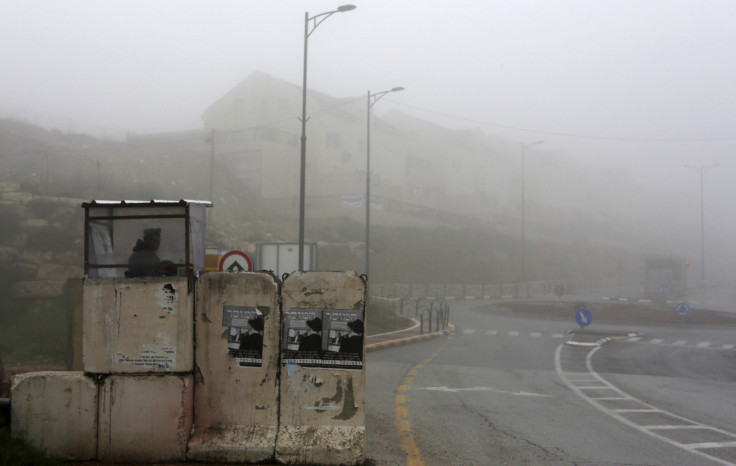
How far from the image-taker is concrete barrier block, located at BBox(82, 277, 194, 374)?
5.80 m

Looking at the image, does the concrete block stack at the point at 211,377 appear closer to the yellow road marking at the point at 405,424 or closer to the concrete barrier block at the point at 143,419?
the concrete barrier block at the point at 143,419

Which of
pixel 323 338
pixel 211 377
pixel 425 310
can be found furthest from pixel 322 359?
pixel 425 310

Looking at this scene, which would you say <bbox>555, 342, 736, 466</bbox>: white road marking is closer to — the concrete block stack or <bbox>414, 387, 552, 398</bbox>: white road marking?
<bbox>414, 387, 552, 398</bbox>: white road marking

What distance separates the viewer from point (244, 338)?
5.98 meters

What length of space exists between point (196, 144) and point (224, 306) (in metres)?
65.7

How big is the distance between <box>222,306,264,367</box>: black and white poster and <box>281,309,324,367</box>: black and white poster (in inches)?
9.4

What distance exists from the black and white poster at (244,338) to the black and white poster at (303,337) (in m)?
Result: 0.24

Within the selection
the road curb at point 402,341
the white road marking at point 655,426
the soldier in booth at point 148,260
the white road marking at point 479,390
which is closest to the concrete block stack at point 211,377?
the soldier in booth at point 148,260

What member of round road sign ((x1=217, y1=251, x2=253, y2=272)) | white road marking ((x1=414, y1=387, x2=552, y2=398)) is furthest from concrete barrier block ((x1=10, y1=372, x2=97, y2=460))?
round road sign ((x1=217, y1=251, x2=253, y2=272))

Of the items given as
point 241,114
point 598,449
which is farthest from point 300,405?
point 241,114

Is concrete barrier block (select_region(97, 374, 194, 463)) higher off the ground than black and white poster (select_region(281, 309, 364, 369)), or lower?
lower

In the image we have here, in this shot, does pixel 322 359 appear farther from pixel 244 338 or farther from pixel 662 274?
pixel 662 274

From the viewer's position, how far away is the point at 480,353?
19.9 m

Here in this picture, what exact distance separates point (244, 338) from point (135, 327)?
1.00 m
